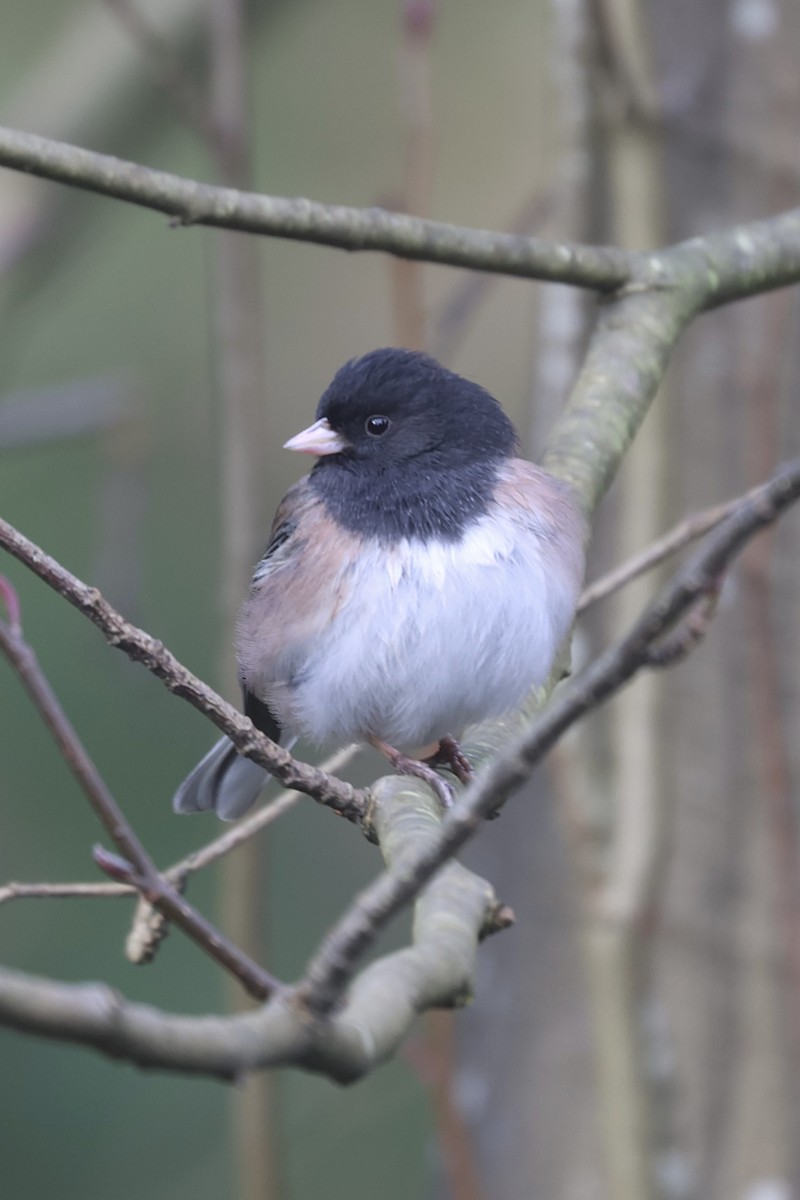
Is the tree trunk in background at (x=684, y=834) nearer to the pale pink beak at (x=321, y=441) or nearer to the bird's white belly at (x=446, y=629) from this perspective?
the bird's white belly at (x=446, y=629)

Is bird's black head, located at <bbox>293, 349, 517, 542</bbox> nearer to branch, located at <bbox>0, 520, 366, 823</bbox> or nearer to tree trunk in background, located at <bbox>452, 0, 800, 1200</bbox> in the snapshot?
tree trunk in background, located at <bbox>452, 0, 800, 1200</bbox>

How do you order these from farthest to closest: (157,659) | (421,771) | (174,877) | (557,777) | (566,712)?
(557,777), (421,771), (174,877), (157,659), (566,712)

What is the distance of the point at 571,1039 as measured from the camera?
288 centimetres

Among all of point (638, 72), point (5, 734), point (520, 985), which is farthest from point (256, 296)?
point (5, 734)

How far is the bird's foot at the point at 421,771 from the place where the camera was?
167 centimetres

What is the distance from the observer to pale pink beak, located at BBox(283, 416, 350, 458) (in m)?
2.32

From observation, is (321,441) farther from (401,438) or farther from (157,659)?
(157,659)

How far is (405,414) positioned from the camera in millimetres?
2365

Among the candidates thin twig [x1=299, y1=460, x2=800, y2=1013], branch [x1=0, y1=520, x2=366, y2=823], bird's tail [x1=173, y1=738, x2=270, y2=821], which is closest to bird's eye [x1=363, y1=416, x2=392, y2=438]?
bird's tail [x1=173, y1=738, x2=270, y2=821]

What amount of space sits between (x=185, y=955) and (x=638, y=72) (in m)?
2.99

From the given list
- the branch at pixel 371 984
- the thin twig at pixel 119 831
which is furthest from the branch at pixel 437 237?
the branch at pixel 371 984

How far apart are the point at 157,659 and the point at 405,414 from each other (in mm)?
1228

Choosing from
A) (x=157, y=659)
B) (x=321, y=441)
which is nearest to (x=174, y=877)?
(x=157, y=659)

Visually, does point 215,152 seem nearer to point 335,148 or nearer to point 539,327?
point 539,327
